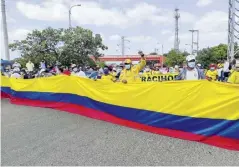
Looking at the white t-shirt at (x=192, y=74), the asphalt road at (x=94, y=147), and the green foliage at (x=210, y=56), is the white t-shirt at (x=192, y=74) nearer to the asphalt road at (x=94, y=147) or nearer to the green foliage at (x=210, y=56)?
the asphalt road at (x=94, y=147)

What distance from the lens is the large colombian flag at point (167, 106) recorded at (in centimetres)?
517

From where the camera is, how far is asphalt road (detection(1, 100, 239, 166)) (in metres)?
4.65

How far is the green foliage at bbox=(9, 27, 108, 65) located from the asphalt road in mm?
25837

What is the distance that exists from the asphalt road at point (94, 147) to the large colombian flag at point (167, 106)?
25 centimetres

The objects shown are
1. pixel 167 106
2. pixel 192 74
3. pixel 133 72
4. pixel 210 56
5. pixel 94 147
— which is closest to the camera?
pixel 94 147

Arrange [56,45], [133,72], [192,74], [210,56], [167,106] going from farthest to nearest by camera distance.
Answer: [210,56], [56,45], [133,72], [192,74], [167,106]

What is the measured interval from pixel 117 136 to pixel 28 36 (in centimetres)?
2999

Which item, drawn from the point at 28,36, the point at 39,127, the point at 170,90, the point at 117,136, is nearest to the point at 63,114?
the point at 39,127

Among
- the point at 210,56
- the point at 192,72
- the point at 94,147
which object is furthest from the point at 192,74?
the point at 210,56

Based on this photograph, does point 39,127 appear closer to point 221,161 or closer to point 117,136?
point 117,136

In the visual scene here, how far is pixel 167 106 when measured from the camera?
20.0 feet

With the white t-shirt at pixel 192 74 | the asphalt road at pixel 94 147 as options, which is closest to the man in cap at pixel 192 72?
the white t-shirt at pixel 192 74

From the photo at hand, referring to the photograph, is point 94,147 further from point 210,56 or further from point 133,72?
Result: point 210,56

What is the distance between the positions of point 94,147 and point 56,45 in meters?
29.5
